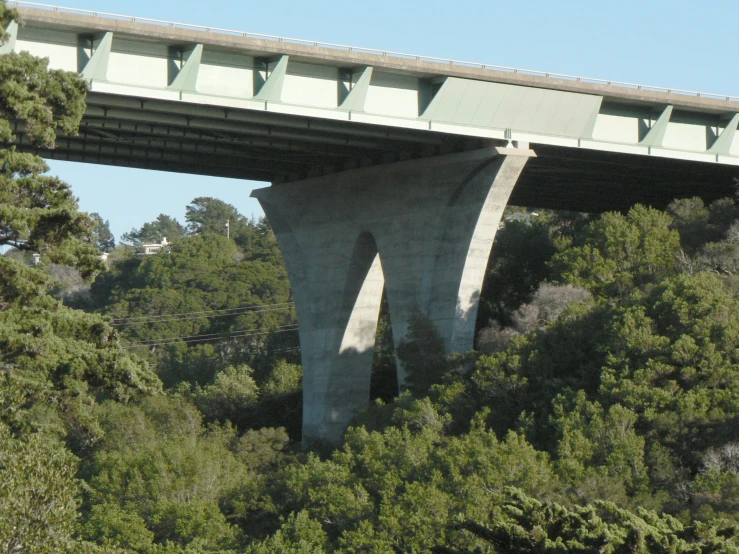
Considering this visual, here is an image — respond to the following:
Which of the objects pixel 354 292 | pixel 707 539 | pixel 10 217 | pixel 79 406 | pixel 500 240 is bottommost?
pixel 707 539

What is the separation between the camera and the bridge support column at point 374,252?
45.6 meters

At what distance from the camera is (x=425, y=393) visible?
44.2m

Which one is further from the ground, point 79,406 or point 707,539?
point 79,406

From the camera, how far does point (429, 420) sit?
40906 millimetres

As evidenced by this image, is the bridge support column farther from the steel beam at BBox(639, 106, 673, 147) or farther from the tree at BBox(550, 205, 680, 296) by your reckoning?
the steel beam at BBox(639, 106, 673, 147)

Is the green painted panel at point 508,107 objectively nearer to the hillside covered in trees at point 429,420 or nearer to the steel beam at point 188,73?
the hillside covered in trees at point 429,420

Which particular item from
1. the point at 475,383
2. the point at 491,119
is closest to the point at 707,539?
the point at 475,383

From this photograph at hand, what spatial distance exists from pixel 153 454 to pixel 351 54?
13.7 meters

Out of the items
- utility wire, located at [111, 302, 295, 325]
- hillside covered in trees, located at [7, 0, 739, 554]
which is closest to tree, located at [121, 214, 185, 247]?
utility wire, located at [111, 302, 295, 325]

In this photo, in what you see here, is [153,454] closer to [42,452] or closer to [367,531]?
[367,531]

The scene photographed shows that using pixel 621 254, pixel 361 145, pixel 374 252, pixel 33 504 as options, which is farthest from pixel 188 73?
pixel 621 254

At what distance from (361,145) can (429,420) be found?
10.0 m

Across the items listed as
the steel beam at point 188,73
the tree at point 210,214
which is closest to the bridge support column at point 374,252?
the steel beam at point 188,73

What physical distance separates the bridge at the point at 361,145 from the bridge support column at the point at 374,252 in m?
0.06
